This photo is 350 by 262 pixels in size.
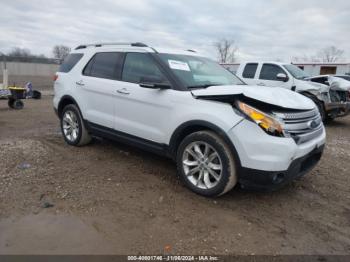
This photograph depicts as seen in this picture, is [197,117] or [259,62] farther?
[259,62]

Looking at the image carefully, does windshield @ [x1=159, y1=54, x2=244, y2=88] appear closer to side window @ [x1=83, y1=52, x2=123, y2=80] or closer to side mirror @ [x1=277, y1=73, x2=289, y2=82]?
side window @ [x1=83, y1=52, x2=123, y2=80]

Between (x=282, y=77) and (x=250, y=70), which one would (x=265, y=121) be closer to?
(x=282, y=77)

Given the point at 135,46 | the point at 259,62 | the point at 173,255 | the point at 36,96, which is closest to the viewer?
the point at 173,255

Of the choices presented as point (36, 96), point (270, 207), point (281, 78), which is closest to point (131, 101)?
point (270, 207)

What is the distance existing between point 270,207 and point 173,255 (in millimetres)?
1486

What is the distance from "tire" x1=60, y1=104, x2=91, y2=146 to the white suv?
100mm

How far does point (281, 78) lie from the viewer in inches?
373

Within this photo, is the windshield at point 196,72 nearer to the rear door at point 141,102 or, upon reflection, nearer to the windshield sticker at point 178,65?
the windshield sticker at point 178,65

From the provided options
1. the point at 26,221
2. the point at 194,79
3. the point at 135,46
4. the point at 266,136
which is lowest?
the point at 26,221

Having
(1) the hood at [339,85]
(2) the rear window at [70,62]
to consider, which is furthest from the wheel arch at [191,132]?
(1) the hood at [339,85]

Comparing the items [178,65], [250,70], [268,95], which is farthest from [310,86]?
[268,95]

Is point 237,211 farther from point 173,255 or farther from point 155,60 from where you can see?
point 155,60

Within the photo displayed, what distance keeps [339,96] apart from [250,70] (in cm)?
282

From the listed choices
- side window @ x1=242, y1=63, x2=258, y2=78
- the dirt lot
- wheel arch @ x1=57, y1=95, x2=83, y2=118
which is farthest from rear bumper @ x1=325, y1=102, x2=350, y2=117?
wheel arch @ x1=57, y1=95, x2=83, y2=118
